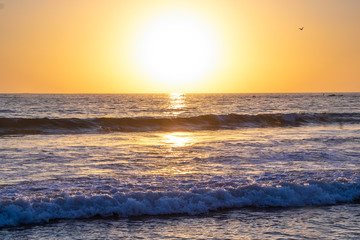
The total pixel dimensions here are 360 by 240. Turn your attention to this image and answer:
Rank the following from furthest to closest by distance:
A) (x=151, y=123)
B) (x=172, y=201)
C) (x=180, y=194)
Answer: (x=151, y=123) < (x=180, y=194) < (x=172, y=201)

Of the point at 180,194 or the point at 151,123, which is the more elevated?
the point at 180,194

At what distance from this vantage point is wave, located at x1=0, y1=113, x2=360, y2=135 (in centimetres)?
2950

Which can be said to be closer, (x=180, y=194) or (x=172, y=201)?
(x=172, y=201)

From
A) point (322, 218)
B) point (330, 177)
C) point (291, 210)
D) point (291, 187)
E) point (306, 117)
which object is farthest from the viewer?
point (306, 117)

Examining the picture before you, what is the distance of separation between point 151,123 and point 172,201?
81.3 ft

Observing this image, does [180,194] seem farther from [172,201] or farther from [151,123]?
[151,123]

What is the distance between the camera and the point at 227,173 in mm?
12586

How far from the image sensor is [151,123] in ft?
112

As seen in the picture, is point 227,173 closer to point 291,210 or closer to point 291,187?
point 291,187

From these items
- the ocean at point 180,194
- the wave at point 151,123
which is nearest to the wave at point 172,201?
the ocean at point 180,194

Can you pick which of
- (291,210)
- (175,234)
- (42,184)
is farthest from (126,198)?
(291,210)

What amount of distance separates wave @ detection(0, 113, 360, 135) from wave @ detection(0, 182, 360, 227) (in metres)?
19.4

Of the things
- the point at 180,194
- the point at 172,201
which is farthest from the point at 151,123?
the point at 172,201

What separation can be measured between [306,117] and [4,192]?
112 ft
